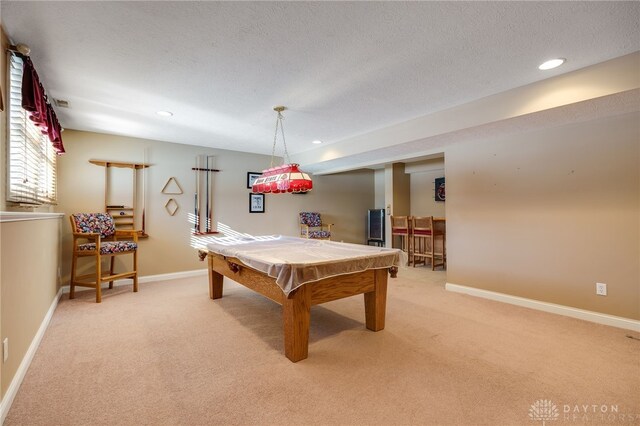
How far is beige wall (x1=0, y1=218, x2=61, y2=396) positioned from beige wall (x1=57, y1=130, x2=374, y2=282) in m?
1.39

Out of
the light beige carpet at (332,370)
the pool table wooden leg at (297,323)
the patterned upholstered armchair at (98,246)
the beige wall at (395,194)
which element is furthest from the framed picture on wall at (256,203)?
the pool table wooden leg at (297,323)

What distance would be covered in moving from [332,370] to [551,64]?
2.90m

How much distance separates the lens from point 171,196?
4.72 m

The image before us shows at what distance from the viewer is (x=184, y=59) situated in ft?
7.39

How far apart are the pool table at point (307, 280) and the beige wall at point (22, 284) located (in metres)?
1.42

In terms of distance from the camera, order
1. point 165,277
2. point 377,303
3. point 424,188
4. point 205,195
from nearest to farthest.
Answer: point 377,303, point 165,277, point 205,195, point 424,188

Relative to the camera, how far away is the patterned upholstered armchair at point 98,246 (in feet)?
11.4

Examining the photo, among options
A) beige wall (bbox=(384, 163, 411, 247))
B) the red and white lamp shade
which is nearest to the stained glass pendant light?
the red and white lamp shade

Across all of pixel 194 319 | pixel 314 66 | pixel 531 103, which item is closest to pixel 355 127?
pixel 314 66

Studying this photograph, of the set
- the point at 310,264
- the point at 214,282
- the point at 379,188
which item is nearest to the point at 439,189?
the point at 379,188

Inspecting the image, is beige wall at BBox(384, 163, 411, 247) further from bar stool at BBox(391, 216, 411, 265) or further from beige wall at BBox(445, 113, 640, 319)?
beige wall at BBox(445, 113, 640, 319)

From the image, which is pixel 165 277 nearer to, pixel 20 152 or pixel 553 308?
pixel 20 152

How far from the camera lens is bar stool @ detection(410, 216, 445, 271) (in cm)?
541

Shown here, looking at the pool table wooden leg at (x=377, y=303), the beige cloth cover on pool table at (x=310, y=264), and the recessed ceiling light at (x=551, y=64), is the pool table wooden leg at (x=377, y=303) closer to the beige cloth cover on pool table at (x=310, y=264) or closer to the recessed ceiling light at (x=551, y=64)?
the beige cloth cover on pool table at (x=310, y=264)
